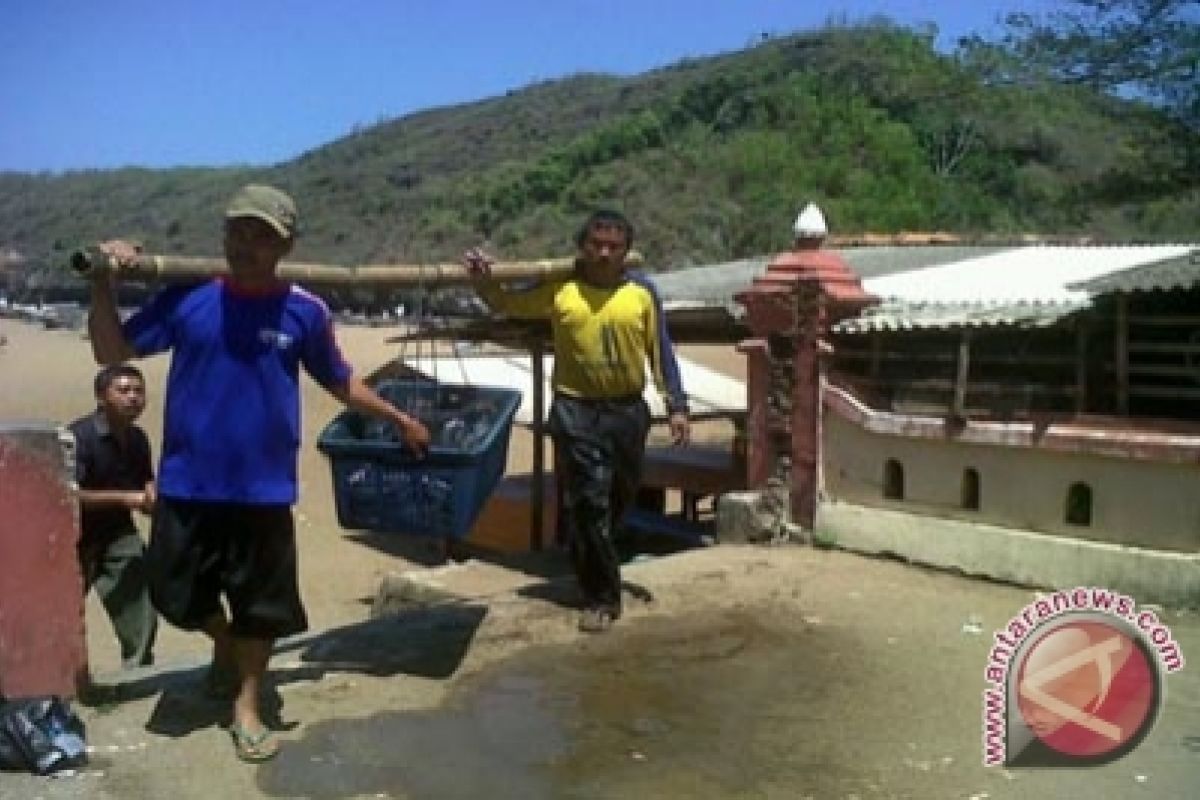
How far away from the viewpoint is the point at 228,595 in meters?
4.66

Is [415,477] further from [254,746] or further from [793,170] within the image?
[793,170]

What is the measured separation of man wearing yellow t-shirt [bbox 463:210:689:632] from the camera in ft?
20.9

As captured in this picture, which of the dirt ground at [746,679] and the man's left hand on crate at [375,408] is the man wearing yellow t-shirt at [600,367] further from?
the man's left hand on crate at [375,408]

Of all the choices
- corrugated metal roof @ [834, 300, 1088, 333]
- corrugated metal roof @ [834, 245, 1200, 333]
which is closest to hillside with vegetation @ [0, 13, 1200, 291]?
corrugated metal roof @ [834, 245, 1200, 333]

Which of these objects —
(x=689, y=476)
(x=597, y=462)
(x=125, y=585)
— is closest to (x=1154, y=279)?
(x=597, y=462)

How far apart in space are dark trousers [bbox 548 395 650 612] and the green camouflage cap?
2284 mm

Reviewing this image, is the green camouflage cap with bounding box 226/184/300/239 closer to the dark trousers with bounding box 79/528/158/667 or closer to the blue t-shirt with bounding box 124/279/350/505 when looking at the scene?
the blue t-shirt with bounding box 124/279/350/505

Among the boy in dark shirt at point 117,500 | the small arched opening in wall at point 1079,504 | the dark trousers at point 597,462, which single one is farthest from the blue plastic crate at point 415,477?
the small arched opening in wall at point 1079,504

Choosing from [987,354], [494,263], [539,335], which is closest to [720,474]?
[539,335]

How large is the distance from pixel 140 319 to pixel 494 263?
1902mm

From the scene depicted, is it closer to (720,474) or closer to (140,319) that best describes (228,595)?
(140,319)

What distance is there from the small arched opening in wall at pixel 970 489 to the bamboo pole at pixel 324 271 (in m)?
2.96

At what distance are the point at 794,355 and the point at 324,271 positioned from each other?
4.35 metres

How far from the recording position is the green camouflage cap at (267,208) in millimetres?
4316
